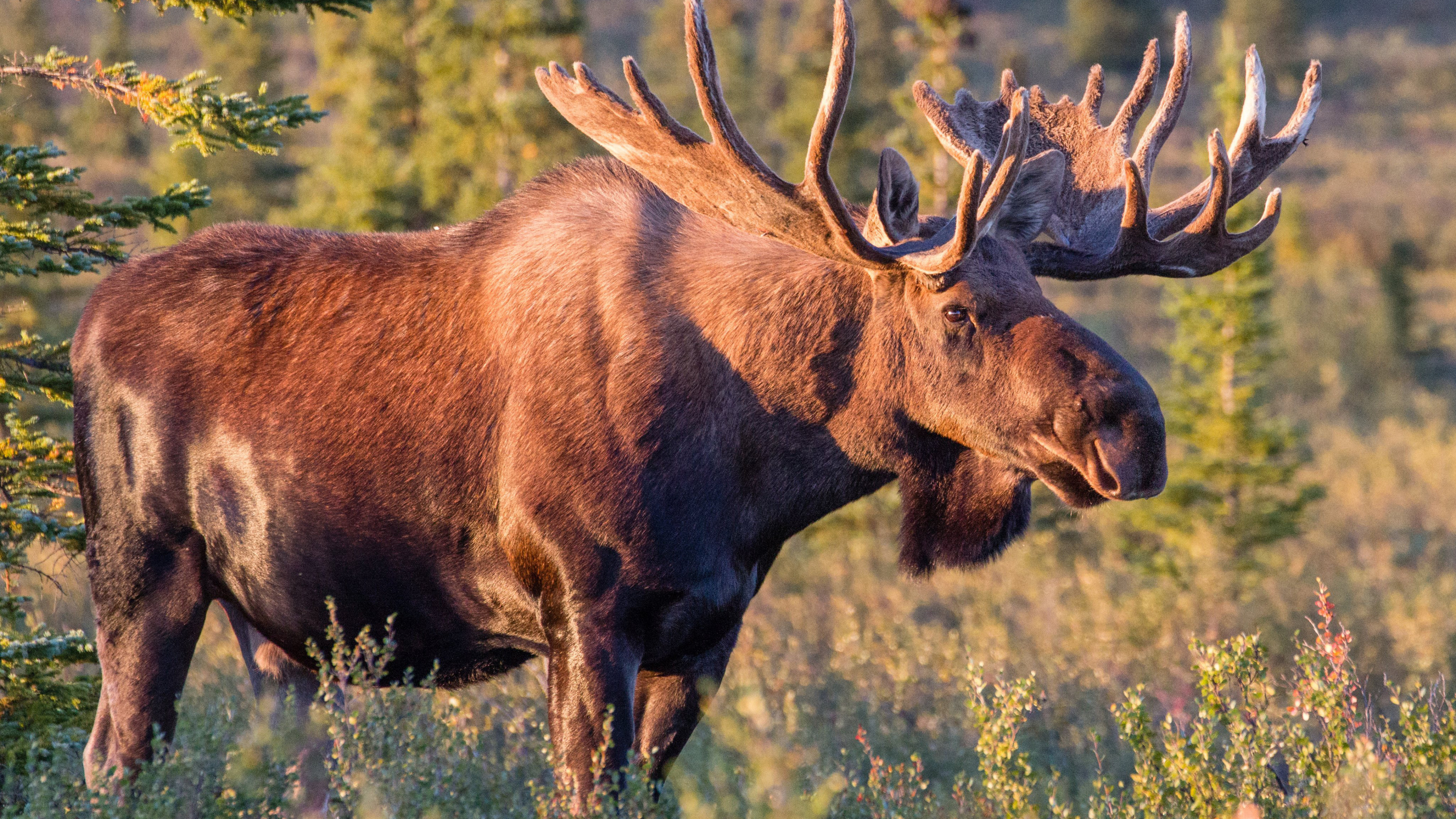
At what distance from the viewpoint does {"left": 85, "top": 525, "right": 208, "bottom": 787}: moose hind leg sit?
15.1ft

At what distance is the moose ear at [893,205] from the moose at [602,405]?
0.05 ft

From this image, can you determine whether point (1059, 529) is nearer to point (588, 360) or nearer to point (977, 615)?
point (977, 615)

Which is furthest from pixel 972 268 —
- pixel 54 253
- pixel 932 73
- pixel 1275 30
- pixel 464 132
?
pixel 1275 30

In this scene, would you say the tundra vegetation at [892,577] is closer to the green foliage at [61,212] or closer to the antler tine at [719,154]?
the green foliage at [61,212]

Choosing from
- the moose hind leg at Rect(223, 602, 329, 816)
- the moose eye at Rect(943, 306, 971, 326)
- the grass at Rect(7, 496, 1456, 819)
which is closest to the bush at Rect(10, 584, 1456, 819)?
the grass at Rect(7, 496, 1456, 819)

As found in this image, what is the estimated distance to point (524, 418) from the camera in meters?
4.31

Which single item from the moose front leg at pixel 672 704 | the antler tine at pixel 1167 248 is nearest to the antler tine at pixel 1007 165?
the antler tine at pixel 1167 248

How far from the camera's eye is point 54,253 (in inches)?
221

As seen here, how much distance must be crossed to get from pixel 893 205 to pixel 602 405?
3.64 ft

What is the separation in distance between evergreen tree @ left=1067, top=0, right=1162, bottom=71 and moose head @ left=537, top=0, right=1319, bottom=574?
58.7 m

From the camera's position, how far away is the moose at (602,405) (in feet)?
13.5

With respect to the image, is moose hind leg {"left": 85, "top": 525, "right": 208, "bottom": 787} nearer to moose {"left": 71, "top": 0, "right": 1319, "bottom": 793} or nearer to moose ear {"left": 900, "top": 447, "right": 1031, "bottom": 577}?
moose {"left": 71, "top": 0, "right": 1319, "bottom": 793}

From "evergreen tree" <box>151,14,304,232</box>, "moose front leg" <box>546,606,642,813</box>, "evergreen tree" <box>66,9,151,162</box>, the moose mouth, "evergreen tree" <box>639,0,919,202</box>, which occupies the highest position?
the moose mouth

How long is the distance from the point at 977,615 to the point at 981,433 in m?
7.95
